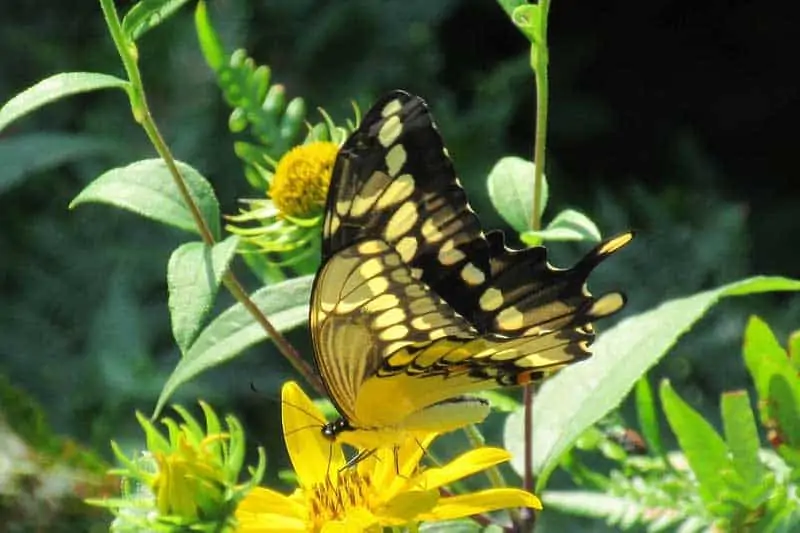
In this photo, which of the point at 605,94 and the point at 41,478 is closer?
the point at 41,478

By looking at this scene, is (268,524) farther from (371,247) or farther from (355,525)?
(371,247)

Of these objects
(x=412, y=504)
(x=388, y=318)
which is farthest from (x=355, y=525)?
(x=388, y=318)

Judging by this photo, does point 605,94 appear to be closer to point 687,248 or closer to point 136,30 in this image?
point 687,248

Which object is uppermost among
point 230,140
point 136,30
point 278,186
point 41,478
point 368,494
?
point 230,140

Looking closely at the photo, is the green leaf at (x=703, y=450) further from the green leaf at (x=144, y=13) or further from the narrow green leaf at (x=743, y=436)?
the green leaf at (x=144, y=13)

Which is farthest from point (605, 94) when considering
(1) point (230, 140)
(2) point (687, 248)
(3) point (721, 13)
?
(1) point (230, 140)

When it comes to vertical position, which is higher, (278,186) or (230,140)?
(230,140)

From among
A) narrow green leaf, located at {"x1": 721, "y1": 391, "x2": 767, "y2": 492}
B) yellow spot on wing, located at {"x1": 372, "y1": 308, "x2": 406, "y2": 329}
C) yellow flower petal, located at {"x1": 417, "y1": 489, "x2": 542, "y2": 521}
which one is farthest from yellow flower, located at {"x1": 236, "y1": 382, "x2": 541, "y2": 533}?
narrow green leaf, located at {"x1": 721, "y1": 391, "x2": 767, "y2": 492}
